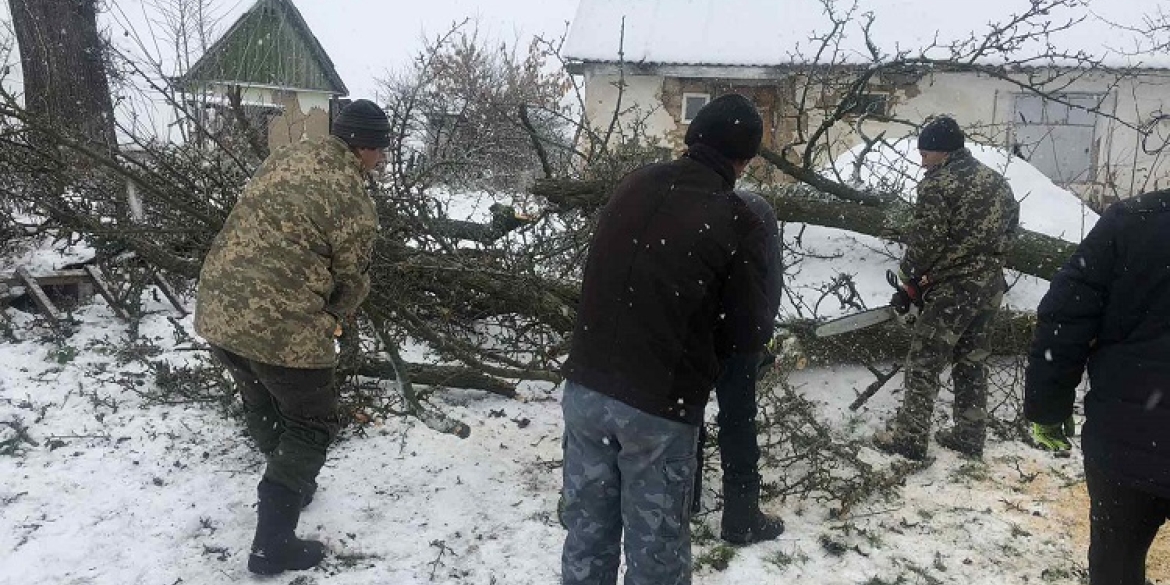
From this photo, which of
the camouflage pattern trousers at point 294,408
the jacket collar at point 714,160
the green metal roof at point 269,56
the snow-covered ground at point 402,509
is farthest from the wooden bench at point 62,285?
the jacket collar at point 714,160

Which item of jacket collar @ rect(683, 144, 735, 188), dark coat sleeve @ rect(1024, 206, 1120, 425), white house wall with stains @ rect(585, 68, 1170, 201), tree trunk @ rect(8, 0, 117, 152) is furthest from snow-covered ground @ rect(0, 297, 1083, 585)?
white house wall with stains @ rect(585, 68, 1170, 201)

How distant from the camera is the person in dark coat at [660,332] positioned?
2.10 metres

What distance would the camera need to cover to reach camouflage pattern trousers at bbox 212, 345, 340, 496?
9.12 ft

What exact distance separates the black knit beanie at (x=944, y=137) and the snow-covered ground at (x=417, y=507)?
1.50 meters


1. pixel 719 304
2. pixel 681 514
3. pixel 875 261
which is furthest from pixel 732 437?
pixel 875 261

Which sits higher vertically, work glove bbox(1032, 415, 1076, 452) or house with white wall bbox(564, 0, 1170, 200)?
house with white wall bbox(564, 0, 1170, 200)

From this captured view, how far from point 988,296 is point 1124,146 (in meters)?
10.2

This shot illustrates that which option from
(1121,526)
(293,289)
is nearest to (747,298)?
(1121,526)

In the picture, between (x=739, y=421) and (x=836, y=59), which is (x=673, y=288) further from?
(x=836, y=59)

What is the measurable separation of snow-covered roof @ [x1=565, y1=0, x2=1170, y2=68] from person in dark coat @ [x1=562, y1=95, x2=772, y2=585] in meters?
10.6

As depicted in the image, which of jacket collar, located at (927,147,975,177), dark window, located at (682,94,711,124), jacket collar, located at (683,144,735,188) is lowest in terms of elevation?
jacket collar, located at (683,144,735,188)

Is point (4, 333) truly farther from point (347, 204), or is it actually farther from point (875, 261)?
point (875, 261)

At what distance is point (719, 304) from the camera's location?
7.07ft

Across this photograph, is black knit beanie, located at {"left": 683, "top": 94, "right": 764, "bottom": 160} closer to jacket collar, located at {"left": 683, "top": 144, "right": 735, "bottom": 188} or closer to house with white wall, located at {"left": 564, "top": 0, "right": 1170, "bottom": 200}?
jacket collar, located at {"left": 683, "top": 144, "right": 735, "bottom": 188}
